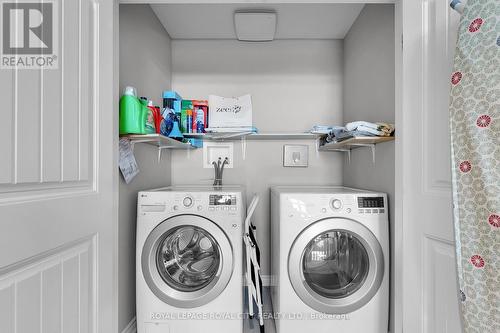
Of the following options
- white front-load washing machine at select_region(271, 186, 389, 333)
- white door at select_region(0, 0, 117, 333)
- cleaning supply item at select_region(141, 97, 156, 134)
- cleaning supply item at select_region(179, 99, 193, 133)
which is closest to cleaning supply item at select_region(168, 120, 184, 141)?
cleaning supply item at select_region(179, 99, 193, 133)

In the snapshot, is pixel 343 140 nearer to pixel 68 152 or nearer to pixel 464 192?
pixel 464 192

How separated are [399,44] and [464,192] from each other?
2.57 feet

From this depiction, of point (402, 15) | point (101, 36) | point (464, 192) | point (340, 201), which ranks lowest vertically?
point (340, 201)

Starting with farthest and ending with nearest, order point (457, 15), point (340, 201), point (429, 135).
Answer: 1. point (340, 201)
2. point (429, 135)
3. point (457, 15)

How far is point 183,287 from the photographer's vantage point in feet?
5.73

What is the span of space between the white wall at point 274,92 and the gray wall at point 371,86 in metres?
0.17

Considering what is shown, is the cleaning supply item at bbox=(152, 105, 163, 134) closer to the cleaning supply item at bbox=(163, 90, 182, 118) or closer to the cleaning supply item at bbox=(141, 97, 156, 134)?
the cleaning supply item at bbox=(141, 97, 156, 134)

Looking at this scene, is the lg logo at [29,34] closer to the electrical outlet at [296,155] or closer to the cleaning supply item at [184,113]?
the cleaning supply item at [184,113]

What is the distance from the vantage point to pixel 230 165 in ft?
8.70

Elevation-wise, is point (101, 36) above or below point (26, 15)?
above

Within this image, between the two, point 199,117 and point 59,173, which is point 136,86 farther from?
point 59,173

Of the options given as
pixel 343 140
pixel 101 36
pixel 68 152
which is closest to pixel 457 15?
pixel 343 140

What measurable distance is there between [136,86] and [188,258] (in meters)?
1.20

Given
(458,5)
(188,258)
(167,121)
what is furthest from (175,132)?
(458,5)
